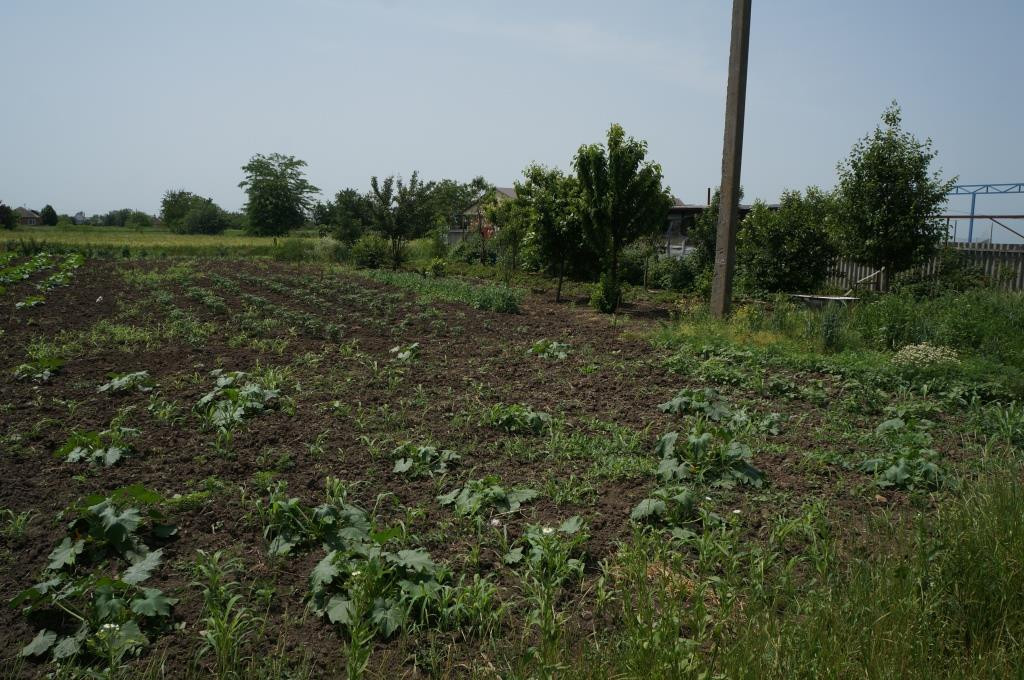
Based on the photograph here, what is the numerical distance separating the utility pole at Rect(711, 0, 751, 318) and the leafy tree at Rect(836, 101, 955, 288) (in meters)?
3.76

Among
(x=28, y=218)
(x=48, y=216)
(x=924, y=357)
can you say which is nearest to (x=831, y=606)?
(x=924, y=357)

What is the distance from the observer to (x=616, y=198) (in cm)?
1475

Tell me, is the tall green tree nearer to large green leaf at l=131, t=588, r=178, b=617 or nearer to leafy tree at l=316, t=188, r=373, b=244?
leafy tree at l=316, t=188, r=373, b=244

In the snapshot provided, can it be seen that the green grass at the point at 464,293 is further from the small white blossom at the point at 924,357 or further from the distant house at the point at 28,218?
the distant house at the point at 28,218

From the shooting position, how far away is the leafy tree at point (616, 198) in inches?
571

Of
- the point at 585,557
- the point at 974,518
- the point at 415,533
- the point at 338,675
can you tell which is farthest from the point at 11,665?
the point at 974,518

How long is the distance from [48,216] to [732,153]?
58.6m

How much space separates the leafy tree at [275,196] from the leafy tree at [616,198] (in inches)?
2362

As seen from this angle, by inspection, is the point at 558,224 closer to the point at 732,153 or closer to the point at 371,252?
the point at 732,153

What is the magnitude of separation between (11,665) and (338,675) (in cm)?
134

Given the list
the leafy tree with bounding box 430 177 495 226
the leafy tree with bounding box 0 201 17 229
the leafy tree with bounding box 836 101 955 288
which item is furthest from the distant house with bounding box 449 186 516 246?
the leafy tree with bounding box 0 201 17 229

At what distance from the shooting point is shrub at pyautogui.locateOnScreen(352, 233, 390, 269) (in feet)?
85.1

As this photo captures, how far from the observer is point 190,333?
9953mm

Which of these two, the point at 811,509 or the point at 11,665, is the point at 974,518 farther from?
→ the point at 11,665
